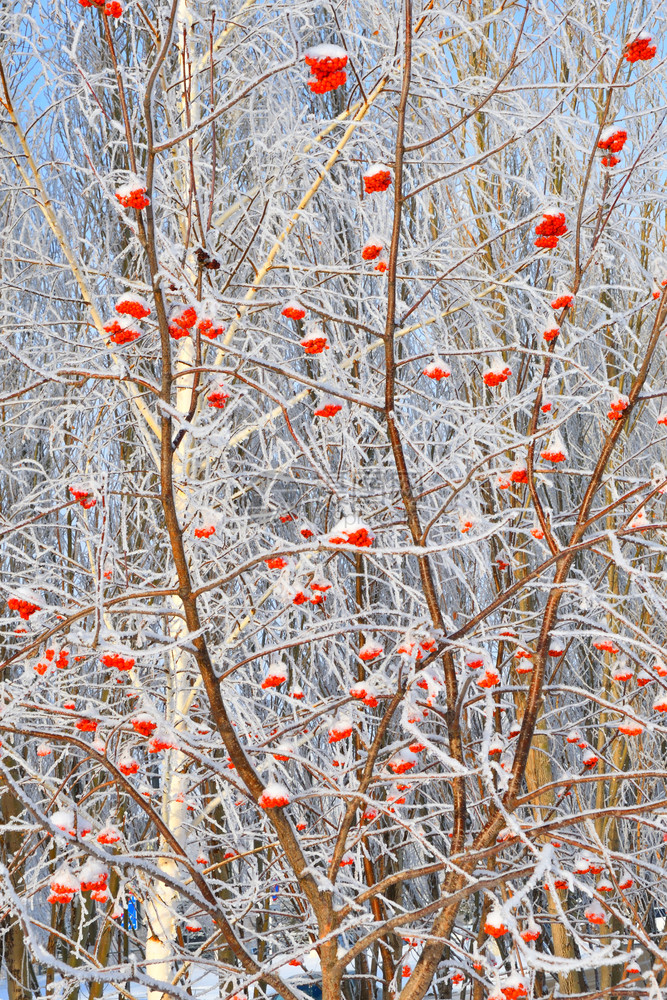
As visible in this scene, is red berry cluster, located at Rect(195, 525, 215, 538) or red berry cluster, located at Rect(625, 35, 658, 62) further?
red berry cluster, located at Rect(195, 525, 215, 538)

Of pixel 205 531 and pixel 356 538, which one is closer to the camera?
pixel 356 538

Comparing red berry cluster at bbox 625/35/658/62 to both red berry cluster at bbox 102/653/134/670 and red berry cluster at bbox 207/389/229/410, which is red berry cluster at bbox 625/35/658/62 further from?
red berry cluster at bbox 102/653/134/670

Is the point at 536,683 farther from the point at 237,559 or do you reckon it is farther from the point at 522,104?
the point at 522,104

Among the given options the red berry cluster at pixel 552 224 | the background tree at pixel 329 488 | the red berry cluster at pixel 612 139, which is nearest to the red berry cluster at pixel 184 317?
the background tree at pixel 329 488

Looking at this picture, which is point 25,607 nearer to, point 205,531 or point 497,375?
point 205,531

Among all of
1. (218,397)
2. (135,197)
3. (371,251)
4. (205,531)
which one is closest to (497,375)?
(371,251)

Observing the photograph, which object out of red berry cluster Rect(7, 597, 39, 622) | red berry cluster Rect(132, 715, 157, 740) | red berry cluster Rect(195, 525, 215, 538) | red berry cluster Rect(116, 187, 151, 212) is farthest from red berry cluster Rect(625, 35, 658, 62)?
red berry cluster Rect(132, 715, 157, 740)

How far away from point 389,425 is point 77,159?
5116 mm

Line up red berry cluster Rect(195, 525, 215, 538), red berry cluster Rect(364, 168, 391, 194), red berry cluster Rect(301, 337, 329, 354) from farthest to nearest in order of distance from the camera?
red berry cluster Rect(195, 525, 215, 538) < red berry cluster Rect(301, 337, 329, 354) < red berry cluster Rect(364, 168, 391, 194)

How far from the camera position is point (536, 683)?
1.99m

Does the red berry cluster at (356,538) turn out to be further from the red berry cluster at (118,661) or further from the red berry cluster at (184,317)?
the red berry cluster at (118,661)

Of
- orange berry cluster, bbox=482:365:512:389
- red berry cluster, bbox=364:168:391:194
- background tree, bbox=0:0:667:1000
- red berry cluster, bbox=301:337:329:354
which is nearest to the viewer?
red berry cluster, bbox=364:168:391:194

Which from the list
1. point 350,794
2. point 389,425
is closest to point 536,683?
point 350,794

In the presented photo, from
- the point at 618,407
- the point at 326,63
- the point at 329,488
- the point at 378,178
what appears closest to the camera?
the point at 326,63
